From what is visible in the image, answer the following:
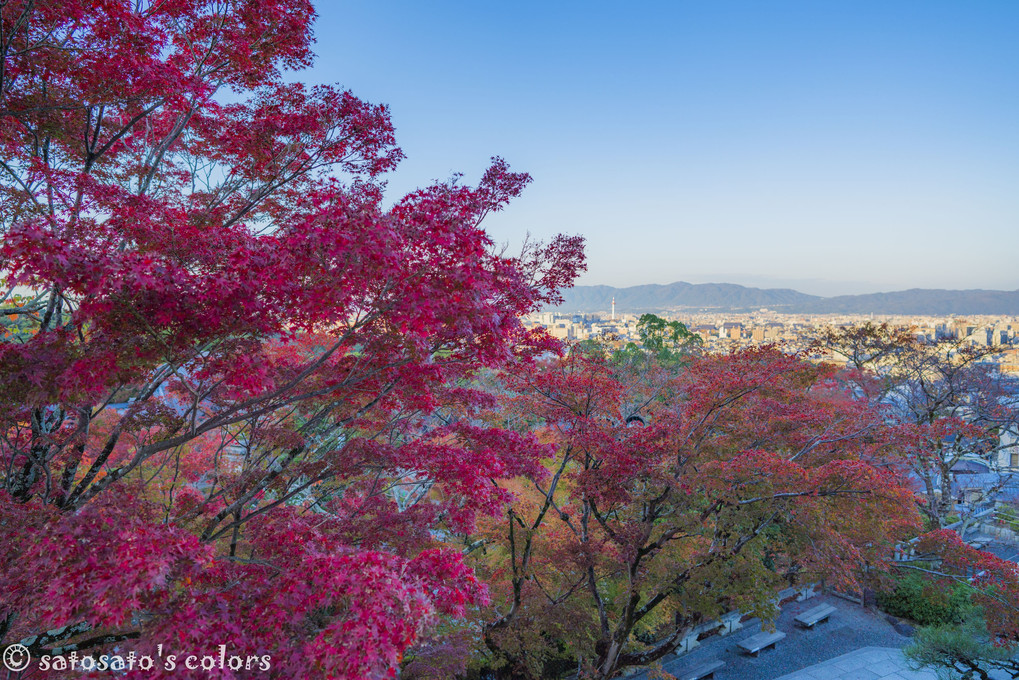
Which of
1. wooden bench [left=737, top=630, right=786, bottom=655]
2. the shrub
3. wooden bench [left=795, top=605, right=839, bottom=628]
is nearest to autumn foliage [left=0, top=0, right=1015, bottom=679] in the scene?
wooden bench [left=737, top=630, right=786, bottom=655]

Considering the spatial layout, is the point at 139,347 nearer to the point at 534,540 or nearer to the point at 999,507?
the point at 534,540

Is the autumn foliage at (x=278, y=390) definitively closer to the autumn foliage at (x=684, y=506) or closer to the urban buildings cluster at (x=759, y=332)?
the autumn foliage at (x=684, y=506)

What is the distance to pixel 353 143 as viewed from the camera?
16.1ft

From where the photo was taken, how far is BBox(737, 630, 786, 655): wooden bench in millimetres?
10312

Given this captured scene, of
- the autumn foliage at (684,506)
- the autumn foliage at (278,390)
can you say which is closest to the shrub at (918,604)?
the autumn foliage at (684,506)

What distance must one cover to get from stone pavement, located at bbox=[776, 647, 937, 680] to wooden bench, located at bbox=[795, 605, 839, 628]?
1569 mm

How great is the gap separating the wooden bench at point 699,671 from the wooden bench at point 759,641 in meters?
0.78

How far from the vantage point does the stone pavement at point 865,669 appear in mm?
8898

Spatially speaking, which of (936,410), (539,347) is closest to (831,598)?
(936,410)

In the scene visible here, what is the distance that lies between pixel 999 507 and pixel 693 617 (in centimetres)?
1909

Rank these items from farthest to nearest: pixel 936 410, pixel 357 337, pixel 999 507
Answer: pixel 999 507 < pixel 936 410 < pixel 357 337

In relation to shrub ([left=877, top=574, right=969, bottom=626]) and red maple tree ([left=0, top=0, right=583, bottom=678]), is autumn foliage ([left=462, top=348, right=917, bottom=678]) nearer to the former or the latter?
red maple tree ([left=0, top=0, right=583, bottom=678])

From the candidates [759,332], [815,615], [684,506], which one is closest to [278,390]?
[684,506]

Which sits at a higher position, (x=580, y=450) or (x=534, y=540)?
(x=580, y=450)
